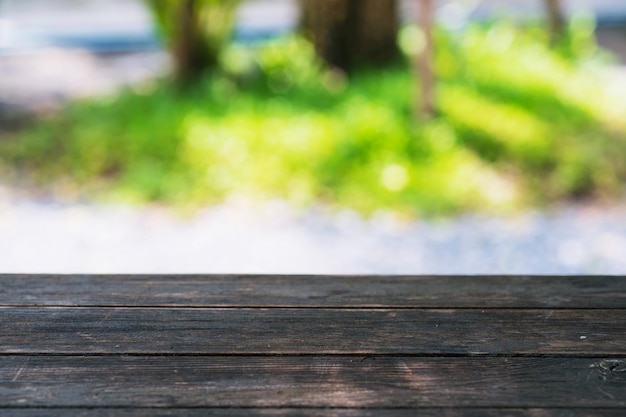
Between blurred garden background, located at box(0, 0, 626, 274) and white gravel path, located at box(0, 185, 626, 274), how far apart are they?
2 cm

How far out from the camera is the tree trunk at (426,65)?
20.4 feet

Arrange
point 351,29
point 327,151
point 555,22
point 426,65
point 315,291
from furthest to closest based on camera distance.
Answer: point 555,22 < point 351,29 < point 426,65 < point 327,151 < point 315,291

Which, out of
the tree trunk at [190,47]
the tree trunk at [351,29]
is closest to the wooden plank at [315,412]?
the tree trunk at [190,47]

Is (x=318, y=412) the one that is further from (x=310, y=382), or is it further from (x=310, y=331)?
(x=310, y=331)

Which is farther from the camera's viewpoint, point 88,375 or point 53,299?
point 53,299

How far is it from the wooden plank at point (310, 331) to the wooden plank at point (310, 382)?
4 centimetres

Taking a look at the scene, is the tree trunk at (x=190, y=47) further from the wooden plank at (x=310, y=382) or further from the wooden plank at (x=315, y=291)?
the wooden plank at (x=310, y=382)

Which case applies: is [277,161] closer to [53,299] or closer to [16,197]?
[16,197]

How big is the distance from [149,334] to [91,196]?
449cm

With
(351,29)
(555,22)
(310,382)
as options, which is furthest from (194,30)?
(310,382)

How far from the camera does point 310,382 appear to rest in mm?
1424

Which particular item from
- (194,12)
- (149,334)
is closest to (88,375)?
(149,334)

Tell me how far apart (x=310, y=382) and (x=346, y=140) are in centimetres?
477

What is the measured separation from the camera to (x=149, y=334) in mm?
1621
